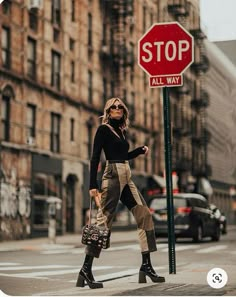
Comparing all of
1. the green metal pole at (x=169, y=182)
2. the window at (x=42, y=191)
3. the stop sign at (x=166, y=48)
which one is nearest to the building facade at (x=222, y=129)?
the stop sign at (x=166, y=48)

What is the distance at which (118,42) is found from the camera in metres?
6.14

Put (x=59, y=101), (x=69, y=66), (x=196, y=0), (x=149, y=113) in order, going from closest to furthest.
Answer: (x=196, y=0)
(x=149, y=113)
(x=69, y=66)
(x=59, y=101)

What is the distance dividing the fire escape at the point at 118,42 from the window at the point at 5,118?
8.29 meters

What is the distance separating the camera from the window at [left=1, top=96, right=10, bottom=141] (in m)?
15.2

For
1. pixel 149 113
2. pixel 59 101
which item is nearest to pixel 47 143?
pixel 59 101

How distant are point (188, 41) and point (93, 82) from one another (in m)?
2.38

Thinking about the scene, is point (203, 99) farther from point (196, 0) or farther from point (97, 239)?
point (97, 239)

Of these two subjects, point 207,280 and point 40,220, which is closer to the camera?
point 207,280

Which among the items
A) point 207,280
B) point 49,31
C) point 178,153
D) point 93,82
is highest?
point 49,31

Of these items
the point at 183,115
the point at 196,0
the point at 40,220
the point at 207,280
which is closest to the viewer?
the point at 207,280

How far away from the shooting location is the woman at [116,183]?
16.1 ft

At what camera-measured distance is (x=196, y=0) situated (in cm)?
462

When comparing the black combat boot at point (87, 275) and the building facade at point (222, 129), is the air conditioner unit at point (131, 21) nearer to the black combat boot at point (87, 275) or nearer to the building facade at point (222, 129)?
the building facade at point (222, 129)

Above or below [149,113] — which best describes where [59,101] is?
above
